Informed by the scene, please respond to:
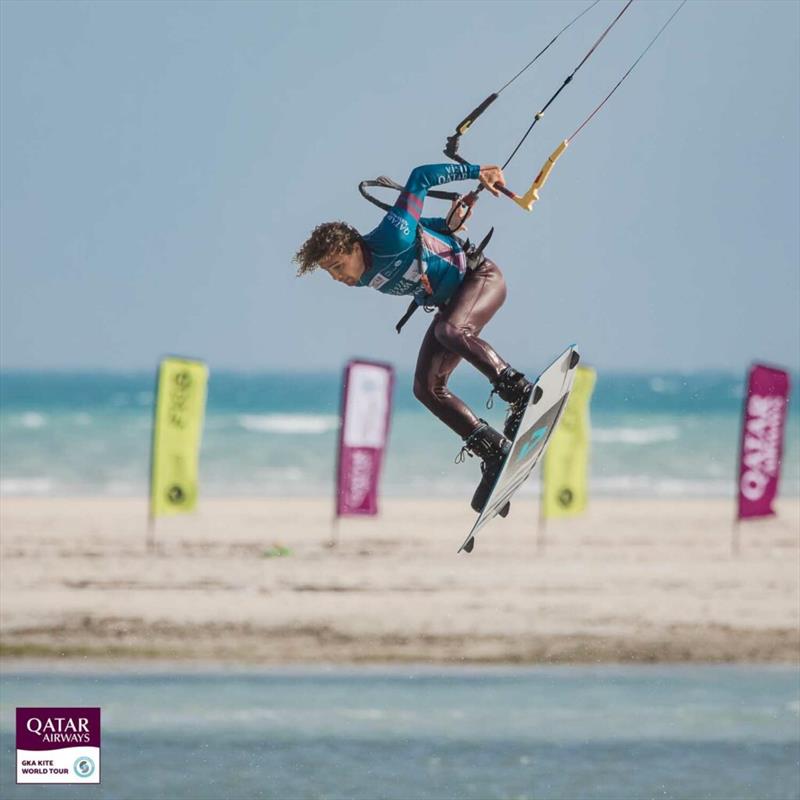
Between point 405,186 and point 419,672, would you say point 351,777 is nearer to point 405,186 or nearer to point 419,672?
point 419,672

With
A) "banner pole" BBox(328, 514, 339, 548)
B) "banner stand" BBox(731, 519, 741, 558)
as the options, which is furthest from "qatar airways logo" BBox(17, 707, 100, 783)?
"banner stand" BBox(731, 519, 741, 558)

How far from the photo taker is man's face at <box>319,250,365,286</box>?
1001 cm

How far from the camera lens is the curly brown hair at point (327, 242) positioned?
A: 9.99 metres

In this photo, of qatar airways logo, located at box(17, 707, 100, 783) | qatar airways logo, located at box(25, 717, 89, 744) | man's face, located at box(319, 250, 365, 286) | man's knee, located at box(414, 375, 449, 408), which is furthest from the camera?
qatar airways logo, located at box(17, 707, 100, 783)

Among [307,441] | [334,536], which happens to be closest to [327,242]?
[334,536]

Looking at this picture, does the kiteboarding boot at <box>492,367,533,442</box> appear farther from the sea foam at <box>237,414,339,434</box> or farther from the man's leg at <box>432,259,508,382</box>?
the sea foam at <box>237,414,339,434</box>

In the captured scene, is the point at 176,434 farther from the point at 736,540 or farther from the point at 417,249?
the point at 417,249

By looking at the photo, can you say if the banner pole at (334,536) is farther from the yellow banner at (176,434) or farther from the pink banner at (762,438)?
the pink banner at (762,438)

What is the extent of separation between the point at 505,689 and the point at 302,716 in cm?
→ 337

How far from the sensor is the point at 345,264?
10.0m

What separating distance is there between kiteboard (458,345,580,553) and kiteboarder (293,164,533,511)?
7cm

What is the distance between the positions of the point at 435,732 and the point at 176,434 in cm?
826

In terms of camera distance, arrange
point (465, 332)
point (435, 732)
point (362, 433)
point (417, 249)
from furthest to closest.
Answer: point (362, 433) < point (435, 732) < point (465, 332) < point (417, 249)

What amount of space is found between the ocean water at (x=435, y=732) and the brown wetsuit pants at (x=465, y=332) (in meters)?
13.7
